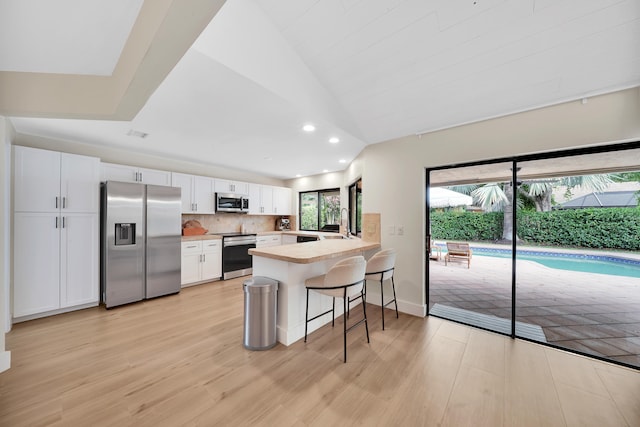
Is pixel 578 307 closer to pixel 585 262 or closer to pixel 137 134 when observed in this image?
pixel 585 262

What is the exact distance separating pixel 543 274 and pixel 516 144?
1.86 metres

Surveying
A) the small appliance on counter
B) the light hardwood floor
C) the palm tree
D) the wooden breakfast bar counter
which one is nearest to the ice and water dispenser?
the light hardwood floor

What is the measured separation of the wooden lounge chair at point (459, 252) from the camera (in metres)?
4.62

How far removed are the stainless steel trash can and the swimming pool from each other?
2.73 metres

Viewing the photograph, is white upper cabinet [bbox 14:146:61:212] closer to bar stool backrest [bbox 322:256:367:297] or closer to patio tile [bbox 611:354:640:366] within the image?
bar stool backrest [bbox 322:256:367:297]

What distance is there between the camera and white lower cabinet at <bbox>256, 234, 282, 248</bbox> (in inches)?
213

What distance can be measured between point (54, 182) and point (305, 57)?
3.55 m

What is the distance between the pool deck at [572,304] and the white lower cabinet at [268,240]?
362 cm

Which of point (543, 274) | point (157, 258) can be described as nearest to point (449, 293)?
point (543, 274)

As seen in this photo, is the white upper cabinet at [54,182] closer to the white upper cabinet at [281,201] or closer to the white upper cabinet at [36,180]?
the white upper cabinet at [36,180]

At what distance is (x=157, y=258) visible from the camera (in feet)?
12.3

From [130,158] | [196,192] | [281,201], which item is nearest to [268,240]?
[281,201]

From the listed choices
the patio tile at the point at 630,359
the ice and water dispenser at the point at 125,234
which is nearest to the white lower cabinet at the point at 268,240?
the ice and water dispenser at the point at 125,234

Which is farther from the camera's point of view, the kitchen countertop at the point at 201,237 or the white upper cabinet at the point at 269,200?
the white upper cabinet at the point at 269,200
